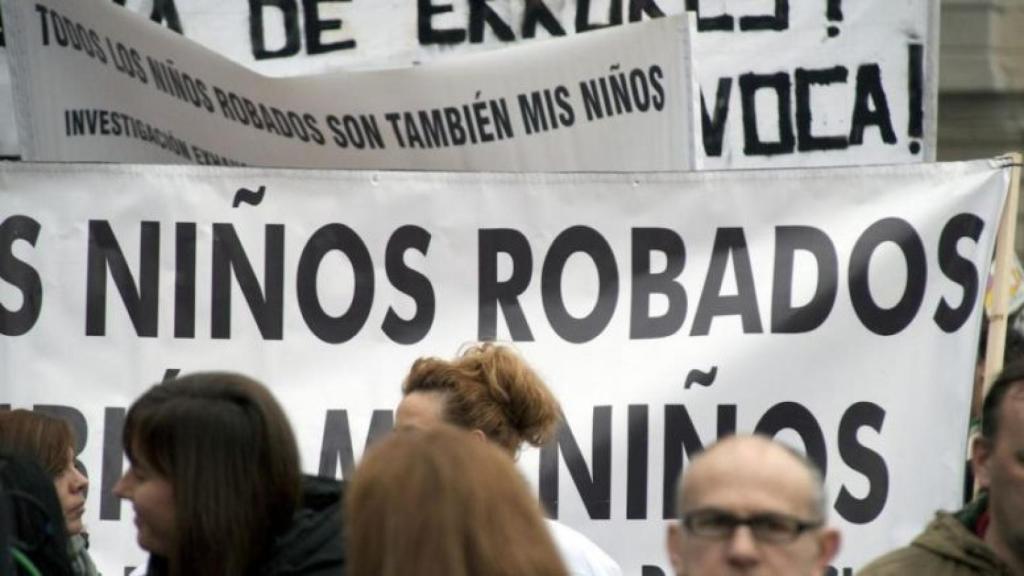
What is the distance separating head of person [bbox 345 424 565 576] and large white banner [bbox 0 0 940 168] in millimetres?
3284

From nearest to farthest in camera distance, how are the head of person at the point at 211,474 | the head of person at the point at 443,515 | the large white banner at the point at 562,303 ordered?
the head of person at the point at 443,515 < the head of person at the point at 211,474 < the large white banner at the point at 562,303

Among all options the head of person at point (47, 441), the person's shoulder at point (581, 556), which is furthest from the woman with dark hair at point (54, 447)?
the person's shoulder at point (581, 556)

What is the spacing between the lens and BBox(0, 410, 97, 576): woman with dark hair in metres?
4.29

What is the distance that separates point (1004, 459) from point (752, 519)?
28.3 inches

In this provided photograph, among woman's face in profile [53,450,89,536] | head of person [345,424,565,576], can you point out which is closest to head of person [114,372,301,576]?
head of person [345,424,565,576]

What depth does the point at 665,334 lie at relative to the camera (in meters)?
4.90

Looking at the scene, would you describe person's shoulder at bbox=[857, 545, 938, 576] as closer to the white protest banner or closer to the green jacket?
the green jacket

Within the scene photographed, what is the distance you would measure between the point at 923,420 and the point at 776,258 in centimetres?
50

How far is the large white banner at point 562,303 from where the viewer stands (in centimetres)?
483

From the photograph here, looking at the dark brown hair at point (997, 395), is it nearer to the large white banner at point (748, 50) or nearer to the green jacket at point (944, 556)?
the green jacket at point (944, 556)

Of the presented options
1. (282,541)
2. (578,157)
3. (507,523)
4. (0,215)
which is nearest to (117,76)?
(0,215)

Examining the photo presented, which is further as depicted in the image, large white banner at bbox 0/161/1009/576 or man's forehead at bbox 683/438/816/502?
large white banner at bbox 0/161/1009/576

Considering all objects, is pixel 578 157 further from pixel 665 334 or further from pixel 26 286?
pixel 26 286

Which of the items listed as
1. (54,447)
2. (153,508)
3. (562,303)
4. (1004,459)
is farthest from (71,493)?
(1004,459)
